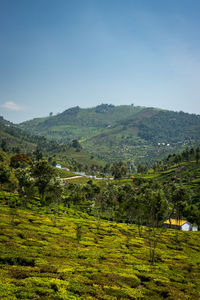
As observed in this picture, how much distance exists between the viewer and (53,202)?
9044cm

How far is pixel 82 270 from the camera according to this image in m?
32.5

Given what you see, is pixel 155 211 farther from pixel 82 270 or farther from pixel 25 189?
pixel 82 270

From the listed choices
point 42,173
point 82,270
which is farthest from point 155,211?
point 82,270

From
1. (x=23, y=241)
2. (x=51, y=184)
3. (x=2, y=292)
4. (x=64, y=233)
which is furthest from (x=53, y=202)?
(x=2, y=292)

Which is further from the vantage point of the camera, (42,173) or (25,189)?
(42,173)

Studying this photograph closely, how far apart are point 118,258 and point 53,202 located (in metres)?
51.0

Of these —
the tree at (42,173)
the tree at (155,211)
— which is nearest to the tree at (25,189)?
the tree at (42,173)

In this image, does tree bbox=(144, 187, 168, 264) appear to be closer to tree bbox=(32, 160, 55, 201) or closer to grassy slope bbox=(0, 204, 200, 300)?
grassy slope bbox=(0, 204, 200, 300)

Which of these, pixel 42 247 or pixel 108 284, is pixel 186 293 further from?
pixel 42 247

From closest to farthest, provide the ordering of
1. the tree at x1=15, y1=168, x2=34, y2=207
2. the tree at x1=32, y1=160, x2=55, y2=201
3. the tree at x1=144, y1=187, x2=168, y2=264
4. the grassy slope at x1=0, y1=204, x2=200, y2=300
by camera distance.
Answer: the grassy slope at x1=0, y1=204, x2=200, y2=300 → the tree at x1=144, y1=187, x2=168, y2=264 → the tree at x1=15, y1=168, x2=34, y2=207 → the tree at x1=32, y1=160, x2=55, y2=201

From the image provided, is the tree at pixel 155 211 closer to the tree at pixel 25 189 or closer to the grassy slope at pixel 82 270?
the grassy slope at pixel 82 270

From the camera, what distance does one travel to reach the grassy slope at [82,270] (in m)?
24.2

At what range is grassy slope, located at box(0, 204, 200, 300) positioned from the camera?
2420cm

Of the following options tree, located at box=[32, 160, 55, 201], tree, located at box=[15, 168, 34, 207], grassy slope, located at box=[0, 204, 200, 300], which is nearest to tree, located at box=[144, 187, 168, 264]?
grassy slope, located at box=[0, 204, 200, 300]
